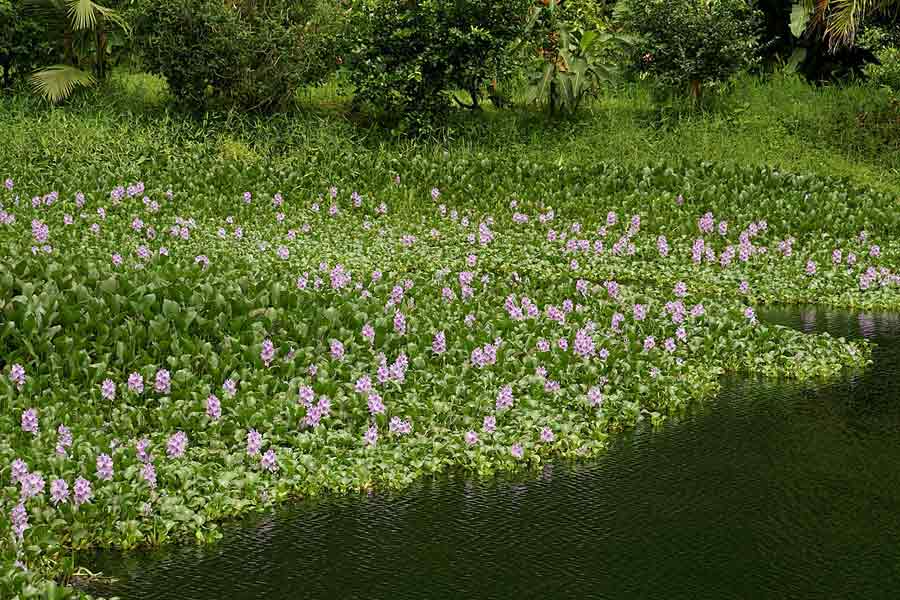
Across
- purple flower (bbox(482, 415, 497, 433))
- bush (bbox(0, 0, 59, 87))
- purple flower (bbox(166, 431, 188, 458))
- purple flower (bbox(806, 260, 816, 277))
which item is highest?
bush (bbox(0, 0, 59, 87))

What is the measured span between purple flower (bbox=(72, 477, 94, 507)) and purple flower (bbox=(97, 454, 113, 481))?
142 millimetres

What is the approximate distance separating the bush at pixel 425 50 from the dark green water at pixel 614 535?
777 cm

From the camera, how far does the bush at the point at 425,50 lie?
13.4 metres

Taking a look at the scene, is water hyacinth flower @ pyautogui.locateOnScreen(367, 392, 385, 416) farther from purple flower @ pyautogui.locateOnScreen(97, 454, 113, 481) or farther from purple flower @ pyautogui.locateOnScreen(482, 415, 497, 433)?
purple flower @ pyautogui.locateOnScreen(97, 454, 113, 481)

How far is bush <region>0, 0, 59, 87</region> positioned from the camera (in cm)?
1384

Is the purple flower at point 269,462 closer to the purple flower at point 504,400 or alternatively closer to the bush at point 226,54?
the purple flower at point 504,400

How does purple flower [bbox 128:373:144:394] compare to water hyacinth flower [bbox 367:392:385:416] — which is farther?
water hyacinth flower [bbox 367:392:385:416]

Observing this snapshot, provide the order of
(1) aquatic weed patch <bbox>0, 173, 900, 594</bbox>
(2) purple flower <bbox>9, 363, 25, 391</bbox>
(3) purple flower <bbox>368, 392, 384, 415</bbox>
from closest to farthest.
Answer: (1) aquatic weed patch <bbox>0, 173, 900, 594</bbox>, (2) purple flower <bbox>9, 363, 25, 391</bbox>, (3) purple flower <bbox>368, 392, 384, 415</bbox>

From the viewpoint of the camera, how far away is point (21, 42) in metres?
14.0

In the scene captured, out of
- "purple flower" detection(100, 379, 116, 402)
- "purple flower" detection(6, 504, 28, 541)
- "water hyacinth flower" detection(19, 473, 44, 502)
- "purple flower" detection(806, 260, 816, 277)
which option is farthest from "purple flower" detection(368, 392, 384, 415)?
"purple flower" detection(806, 260, 816, 277)

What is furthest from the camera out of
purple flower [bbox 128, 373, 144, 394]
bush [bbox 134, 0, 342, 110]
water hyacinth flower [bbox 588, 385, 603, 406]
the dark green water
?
bush [bbox 134, 0, 342, 110]

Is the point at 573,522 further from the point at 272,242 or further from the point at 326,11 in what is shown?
the point at 326,11

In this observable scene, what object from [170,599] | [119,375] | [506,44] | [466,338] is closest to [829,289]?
[466,338]

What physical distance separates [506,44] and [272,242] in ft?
15.6
